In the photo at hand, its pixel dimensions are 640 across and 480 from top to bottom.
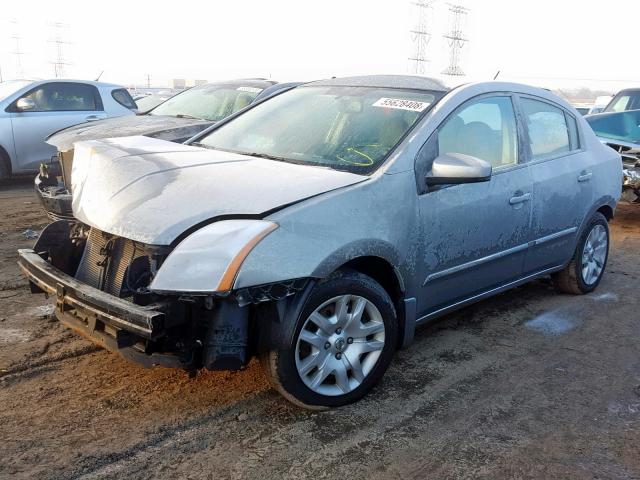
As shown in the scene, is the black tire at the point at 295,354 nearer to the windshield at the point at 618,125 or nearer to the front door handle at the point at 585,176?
the front door handle at the point at 585,176

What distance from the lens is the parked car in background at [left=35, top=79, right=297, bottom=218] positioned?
5812 millimetres

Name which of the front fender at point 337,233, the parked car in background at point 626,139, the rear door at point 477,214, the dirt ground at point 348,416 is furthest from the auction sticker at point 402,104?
the parked car in background at point 626,139

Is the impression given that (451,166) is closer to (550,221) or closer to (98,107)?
(550,221)

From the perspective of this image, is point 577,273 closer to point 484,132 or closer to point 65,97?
point 484,132

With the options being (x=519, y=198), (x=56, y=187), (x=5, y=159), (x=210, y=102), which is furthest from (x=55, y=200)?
(x=5, y=159)

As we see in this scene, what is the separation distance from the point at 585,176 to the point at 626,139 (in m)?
4.95

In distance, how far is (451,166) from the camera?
11.4ft

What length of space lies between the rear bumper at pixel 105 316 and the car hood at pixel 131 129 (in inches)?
122

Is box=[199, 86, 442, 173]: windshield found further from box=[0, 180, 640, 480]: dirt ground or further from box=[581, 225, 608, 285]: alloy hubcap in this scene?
box=[581, 225, 608, 285]: alloy hubcap

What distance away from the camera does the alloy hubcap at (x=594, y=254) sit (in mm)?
5320

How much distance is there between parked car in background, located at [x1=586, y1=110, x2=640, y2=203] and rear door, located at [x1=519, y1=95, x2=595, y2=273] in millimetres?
4022

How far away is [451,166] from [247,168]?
1.11 metres

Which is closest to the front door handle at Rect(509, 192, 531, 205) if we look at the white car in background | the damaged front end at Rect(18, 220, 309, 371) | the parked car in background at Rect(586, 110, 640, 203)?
the damaged front end at Rect(18, 220, 309, 371)

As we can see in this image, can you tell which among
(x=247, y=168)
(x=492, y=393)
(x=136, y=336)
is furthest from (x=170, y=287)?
(x=492, y=393)
